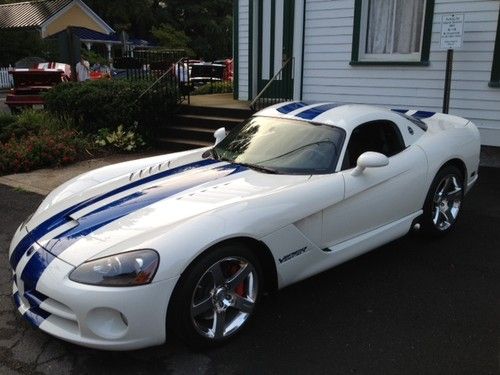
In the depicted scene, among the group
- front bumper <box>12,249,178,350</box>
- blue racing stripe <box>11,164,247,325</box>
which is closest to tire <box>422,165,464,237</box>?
blue racing stripe <box>11,164,247,325</box>

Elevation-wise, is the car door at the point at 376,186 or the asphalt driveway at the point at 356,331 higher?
the car door at the point at 376,186

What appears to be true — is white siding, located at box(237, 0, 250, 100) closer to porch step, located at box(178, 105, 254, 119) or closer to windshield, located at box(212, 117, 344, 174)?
porch step, located at box(178, 105, 254, 119)

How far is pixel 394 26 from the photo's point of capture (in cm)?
872

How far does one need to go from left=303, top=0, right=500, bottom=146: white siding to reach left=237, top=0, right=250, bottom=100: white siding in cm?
147

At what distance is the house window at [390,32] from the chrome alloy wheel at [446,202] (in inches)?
168

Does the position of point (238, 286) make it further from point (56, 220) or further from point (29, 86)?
point (29, 86)

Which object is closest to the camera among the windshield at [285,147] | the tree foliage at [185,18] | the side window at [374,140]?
the windshield at [285,147]

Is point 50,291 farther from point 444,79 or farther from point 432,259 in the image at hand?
point 444,79

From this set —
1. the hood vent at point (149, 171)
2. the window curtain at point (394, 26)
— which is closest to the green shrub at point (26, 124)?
the hood vent at point (149, 171)

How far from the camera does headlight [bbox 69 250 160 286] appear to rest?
2.52 m

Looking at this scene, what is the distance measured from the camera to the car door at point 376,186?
137 inches

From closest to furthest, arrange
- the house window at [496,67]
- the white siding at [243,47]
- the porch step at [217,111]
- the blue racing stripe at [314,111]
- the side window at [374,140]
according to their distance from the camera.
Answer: the side window at [374,140] < the blue racing stripe at [314,111] < the house window at [496,67] < the porch step at [217,111] < the white siding at [243,47]

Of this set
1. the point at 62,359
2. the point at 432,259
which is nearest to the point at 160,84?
the point at 432,259

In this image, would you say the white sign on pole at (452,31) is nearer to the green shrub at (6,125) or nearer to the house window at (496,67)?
the house window at (496,67)
